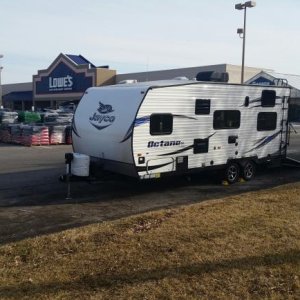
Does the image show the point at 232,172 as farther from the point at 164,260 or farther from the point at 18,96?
the point at 18,96

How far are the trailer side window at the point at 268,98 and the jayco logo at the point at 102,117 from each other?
4887 mm

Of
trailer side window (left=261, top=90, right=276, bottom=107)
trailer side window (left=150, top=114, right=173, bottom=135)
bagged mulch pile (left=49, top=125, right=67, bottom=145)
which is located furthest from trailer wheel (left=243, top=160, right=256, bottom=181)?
bagged mulch pile (left=49, top=125, right=67, bottom=145)

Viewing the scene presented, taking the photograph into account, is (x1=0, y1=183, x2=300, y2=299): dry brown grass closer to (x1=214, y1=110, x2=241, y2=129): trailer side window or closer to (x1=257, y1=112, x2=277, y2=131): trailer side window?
(x1=214, y1=110, x2=241, y2=129): trailer side window

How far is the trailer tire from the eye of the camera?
1302cm

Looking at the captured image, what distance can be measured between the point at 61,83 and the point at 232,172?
54.0 meters

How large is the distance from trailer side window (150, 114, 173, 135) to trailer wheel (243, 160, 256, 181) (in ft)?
10.9

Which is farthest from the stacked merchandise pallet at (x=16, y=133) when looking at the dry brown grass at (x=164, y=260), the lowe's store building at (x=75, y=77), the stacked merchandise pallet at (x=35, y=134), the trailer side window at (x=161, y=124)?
the lowe's store building at (x=75, y=77)

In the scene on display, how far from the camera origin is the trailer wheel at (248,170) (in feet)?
44.5

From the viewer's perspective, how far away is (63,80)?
63.4 m

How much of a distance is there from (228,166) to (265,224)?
5065 millimetres

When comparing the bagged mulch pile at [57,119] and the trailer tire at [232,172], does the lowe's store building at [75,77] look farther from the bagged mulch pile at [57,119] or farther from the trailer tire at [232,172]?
the trailer tire at [232,172]

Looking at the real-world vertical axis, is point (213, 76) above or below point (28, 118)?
above

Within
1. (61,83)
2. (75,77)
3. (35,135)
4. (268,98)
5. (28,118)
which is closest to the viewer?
(268,98)

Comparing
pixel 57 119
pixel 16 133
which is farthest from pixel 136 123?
pixel 57 119
